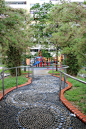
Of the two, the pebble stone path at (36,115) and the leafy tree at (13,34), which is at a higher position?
the leafy tree at (13,34)

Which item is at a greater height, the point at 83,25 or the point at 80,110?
the point at 83,25

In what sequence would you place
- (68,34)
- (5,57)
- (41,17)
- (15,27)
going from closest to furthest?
1. (15,27)
2. (68,34)
3. (5,57)
4. (41,17)

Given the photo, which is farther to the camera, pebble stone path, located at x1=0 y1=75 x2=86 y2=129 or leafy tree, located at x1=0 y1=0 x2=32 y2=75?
leafy tree, located at x1=0 y1=0 x2=32 y2=75

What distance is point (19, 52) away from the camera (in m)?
8.34

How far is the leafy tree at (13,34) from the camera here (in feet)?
16.5

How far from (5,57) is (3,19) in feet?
11.5

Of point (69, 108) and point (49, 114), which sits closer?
point (49, 114)

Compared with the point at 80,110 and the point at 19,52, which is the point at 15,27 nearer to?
the point at 19,52

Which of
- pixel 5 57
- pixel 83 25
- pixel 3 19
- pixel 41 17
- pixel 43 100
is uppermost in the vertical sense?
pixel 41 17

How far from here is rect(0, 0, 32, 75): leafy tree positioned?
5043 mm

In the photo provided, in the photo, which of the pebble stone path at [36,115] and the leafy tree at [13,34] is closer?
the pebble stone path at [36,115]

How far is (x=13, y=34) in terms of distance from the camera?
5.98m

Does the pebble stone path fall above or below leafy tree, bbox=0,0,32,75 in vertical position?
below

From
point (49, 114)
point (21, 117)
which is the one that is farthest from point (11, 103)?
point (49, 114)
